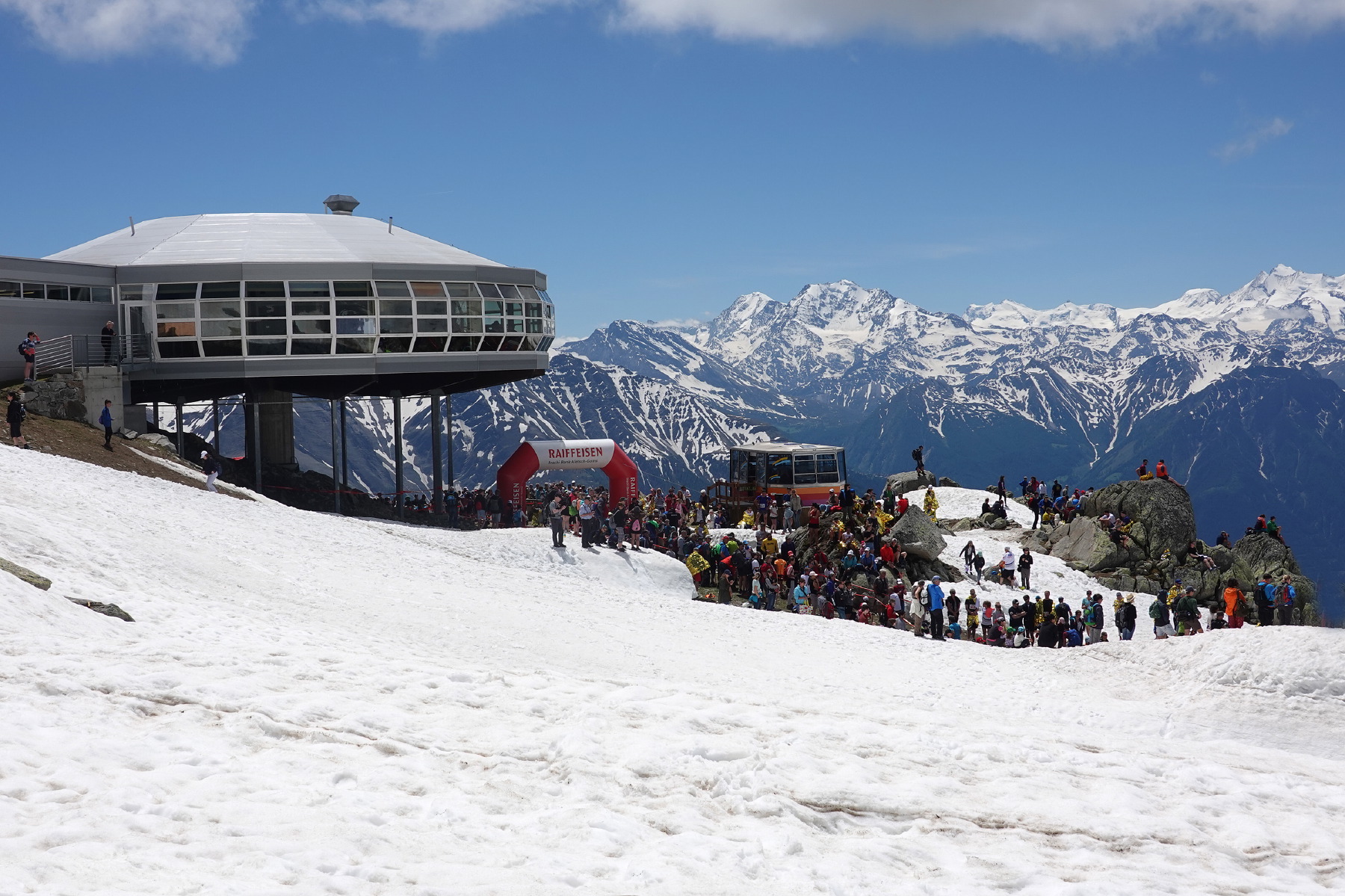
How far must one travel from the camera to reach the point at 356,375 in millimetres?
38312

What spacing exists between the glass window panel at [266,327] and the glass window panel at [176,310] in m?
1.90

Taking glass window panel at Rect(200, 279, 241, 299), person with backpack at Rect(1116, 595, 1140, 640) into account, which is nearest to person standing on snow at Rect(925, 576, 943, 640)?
person with backpack at Rect(1116, 595, 1140, 640)

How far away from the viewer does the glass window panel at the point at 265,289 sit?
36.0 meters

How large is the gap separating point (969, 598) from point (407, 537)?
54.0 feet

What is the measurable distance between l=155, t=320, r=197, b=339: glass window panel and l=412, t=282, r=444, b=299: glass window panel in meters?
7.57

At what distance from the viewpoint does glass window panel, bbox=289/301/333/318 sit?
3650 centimetres

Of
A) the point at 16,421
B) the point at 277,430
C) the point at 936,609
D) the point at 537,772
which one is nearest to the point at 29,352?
the point at 16,421

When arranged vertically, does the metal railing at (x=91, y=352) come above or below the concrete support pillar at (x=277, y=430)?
above

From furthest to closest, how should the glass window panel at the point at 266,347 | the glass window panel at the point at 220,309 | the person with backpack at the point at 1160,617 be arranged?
the glass window panel at the point at 266,347 → the glass window panel at the point at 220,309 → the person with backpack at the point at 1160,617

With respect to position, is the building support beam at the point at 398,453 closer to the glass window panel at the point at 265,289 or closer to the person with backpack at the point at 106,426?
the glass window panel at the point at 265,289

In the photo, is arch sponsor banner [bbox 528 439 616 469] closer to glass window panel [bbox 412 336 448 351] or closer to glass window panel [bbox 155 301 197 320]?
glass window panel [bbox 412 336 448 351]

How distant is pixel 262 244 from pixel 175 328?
20.1 feet

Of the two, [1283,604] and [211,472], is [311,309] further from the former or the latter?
[1283,604]

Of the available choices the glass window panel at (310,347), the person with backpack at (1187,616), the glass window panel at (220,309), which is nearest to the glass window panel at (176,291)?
the glass window panel at (220,309)
